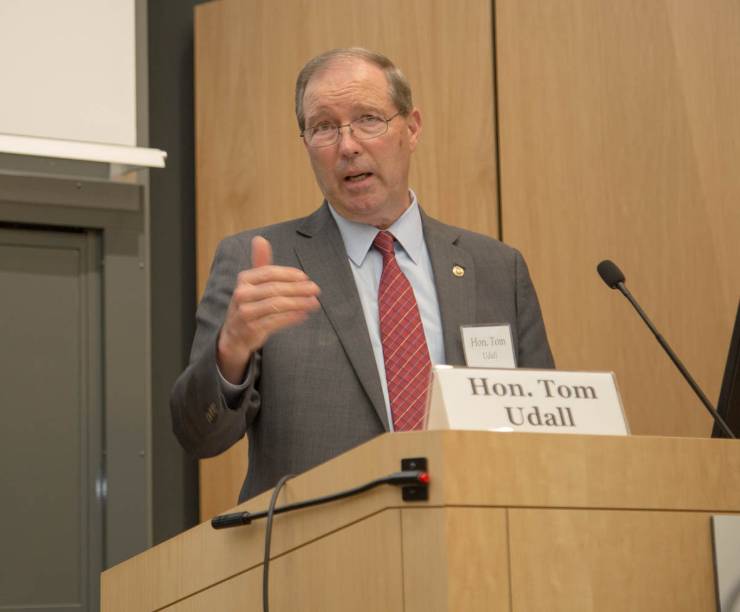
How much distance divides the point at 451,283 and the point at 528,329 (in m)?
0.19

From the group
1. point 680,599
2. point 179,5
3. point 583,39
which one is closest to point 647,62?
point 583,39

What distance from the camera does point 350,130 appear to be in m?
2.38

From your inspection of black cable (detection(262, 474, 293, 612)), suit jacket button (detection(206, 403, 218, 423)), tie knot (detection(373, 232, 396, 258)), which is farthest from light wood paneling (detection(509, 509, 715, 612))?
tie knot (detection(373, 232, 396, 258))

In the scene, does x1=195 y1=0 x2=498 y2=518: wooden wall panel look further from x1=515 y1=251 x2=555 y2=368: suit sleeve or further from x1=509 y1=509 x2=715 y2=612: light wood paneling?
x1=509 y1=509 x2=715 y2=612: light wood paneling

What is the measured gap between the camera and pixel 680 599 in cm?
140

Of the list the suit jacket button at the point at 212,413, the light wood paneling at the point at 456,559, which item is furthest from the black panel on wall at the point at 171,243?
the light wood paneling at the point at 456,559

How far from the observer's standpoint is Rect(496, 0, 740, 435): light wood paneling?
3182mm

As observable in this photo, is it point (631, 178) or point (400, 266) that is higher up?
point (631, 178)

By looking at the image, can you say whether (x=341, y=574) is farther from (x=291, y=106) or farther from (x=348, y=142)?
(x=291, y=106)

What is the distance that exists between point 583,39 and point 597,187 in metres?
0.40

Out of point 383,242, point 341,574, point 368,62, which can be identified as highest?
point 368,62

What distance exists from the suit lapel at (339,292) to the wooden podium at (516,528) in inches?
23.9

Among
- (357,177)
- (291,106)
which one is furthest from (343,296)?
(291,106)

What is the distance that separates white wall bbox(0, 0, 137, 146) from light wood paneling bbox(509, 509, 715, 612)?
2517 millimetres
